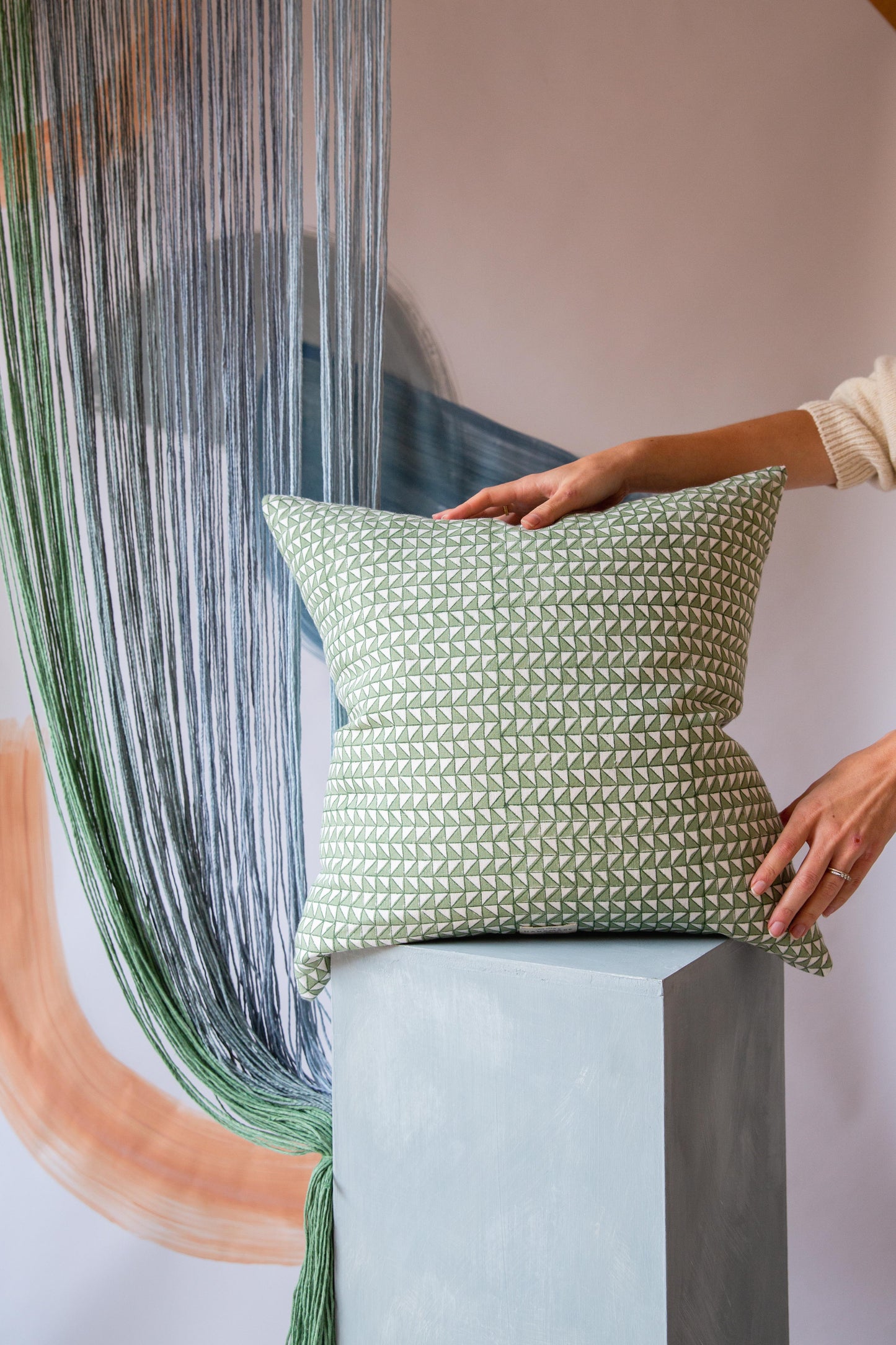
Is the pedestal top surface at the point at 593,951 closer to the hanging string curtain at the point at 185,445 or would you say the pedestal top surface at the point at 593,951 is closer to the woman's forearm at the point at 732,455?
the hanging string curtain at the point at 185,445

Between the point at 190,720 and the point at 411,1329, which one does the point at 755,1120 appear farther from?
the point at 190,720

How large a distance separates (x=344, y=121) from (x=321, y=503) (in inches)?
21.2

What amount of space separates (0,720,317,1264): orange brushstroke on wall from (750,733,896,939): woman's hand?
2.37 feet

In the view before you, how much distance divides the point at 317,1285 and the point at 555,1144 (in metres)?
0.30

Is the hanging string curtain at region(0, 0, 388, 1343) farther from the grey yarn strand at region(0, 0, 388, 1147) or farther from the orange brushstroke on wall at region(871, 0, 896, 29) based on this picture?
the orange brushstroke on wall at region(871, 0, 896, 29)

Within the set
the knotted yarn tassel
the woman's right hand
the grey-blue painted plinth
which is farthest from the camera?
the woman's right hand

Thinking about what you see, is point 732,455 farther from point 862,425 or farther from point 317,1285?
point 317,1285

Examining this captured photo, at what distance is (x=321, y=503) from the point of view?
83 centimetres

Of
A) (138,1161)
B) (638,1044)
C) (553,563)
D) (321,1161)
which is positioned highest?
(553,563)

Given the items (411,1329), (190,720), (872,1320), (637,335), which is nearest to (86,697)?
(190,720)

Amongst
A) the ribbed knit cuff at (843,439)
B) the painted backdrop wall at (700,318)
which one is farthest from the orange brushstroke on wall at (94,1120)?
the ribbed knit cuff at (843,439)

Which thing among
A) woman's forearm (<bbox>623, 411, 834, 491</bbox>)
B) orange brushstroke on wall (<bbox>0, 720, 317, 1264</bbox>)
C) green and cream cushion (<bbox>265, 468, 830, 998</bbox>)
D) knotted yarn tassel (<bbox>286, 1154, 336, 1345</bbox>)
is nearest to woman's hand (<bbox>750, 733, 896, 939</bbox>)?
green and cream cushion (<bbox>265, 468, 830, 998</bbox>)

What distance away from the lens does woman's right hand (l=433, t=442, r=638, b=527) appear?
931 millimetres

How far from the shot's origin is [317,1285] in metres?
0.83
